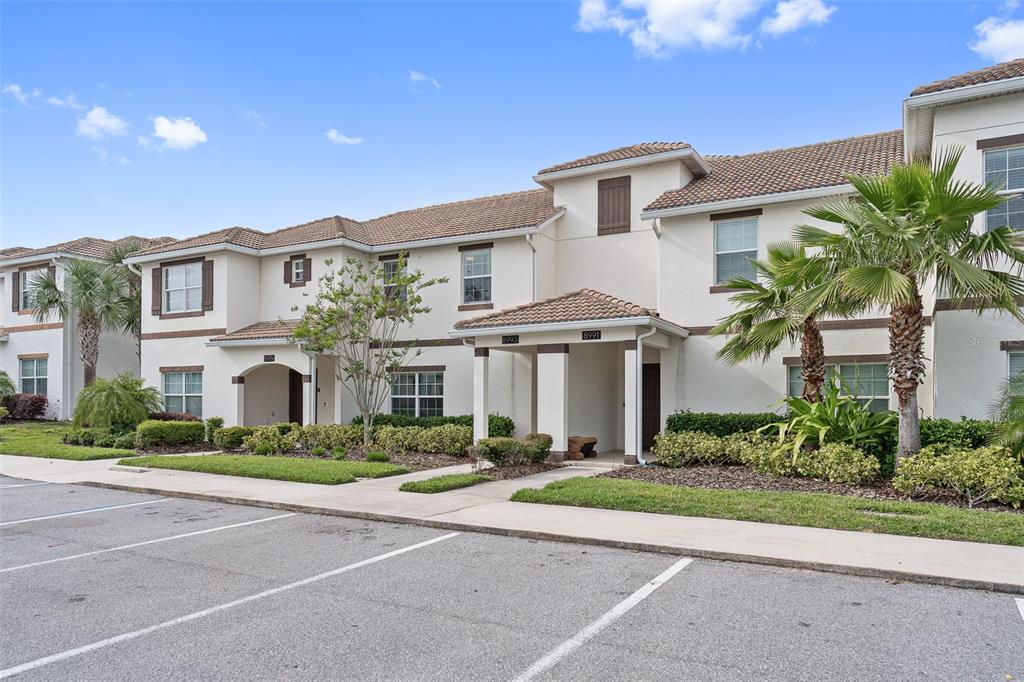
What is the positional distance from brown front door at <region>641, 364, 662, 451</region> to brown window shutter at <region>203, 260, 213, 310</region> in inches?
578

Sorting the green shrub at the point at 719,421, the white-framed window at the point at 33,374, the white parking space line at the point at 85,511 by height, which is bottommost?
the white parking space line at the point at 85,511

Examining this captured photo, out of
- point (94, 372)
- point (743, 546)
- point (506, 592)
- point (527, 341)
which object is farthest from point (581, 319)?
point (94, 372)

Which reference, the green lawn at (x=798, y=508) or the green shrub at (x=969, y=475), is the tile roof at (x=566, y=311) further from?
the green shrub at (x=969, y=475)

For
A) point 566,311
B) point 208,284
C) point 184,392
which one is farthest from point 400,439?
A: point 184,392

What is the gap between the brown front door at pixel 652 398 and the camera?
19.3m

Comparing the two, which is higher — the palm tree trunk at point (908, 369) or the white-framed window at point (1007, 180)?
the white-framed window at point (1007, 180)

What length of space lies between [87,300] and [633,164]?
68.7 ft

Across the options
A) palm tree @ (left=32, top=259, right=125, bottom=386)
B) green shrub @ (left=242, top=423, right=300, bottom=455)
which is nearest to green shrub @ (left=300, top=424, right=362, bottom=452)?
green shrub @ (left=242, top=423, right=300, bottom=455)

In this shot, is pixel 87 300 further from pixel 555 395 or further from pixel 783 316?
pixel 783 316

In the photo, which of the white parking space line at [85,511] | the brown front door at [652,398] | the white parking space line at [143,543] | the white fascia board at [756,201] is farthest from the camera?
the brown front door at [652,398]

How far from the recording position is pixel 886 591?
Result: 6.75m

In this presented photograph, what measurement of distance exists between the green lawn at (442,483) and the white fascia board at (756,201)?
26.9 ft

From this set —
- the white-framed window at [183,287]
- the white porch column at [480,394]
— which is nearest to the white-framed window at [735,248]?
the white porch column at [480,394]

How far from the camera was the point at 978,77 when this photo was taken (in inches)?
520
